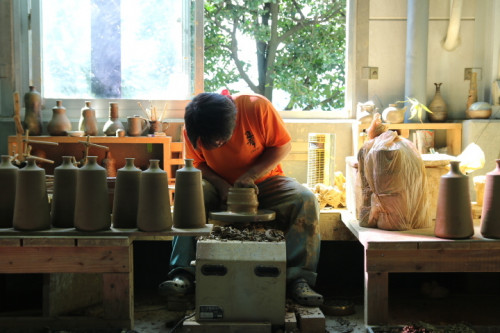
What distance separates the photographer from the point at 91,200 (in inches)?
110

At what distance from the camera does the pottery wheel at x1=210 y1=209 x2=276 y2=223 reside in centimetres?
309

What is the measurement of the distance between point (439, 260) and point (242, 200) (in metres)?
1.13

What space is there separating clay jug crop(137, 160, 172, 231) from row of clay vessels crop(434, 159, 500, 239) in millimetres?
1484

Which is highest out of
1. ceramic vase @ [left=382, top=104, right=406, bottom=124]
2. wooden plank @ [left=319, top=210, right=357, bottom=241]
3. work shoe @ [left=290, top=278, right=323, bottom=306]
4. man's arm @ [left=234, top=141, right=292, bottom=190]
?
ceramic vase @ [left=382, top=104, right=406, bottom=124]

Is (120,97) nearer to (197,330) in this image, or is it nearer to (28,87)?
(28,87)

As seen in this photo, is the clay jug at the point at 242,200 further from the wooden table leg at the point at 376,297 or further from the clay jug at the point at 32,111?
the clay jug at the point at 32,111

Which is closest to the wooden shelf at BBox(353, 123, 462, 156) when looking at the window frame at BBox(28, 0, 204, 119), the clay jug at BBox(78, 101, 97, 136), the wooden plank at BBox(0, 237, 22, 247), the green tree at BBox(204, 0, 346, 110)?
the window frame at BBox(28, 0, 204, 119)

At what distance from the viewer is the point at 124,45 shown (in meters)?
4.62

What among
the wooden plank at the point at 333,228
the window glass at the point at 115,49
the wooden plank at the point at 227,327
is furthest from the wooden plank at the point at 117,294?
the window glass at the point at 115,49

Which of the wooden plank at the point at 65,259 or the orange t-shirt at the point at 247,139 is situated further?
the orange t-shirt at the point at 247,139

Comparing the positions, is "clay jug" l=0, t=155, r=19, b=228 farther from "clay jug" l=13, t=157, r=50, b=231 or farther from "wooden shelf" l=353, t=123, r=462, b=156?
"wooden shelf" l=353, t=123, r=462, b=156

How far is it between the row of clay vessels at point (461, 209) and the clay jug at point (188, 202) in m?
1.31

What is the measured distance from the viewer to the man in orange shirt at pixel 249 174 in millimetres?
3027

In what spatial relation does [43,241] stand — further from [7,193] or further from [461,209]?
[461,209]
